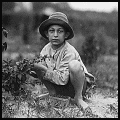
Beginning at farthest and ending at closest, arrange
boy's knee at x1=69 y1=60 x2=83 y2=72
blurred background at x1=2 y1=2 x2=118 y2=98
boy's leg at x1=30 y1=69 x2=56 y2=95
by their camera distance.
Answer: blurred background at x1=2 y1=2 x2=118 y2=98, boy's leg at x1=30 y1=69 x2=56 y2=95, boy's knee at x1=69 y1=60 x2=83 y2=72

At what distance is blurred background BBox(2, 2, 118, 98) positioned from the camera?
280 inches

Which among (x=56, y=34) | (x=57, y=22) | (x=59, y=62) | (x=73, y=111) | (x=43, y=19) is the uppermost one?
(x=43, y=19)

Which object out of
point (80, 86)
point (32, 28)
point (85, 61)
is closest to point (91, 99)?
point (80, 86)

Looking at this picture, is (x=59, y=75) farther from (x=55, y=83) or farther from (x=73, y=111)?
(x=73, y=111)

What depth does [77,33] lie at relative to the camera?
9.87 metres

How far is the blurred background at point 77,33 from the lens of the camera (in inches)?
280

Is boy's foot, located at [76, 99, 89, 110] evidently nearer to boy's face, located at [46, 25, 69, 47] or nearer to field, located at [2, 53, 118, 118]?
field, located at [2, 53, 118, 118]

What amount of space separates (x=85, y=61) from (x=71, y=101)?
3.30m

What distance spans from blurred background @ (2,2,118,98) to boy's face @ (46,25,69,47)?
6.91 ft

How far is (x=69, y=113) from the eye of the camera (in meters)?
3.50

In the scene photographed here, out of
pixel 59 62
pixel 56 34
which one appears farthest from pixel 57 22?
pixel 59 62

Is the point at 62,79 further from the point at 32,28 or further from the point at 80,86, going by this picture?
the point at 32,28

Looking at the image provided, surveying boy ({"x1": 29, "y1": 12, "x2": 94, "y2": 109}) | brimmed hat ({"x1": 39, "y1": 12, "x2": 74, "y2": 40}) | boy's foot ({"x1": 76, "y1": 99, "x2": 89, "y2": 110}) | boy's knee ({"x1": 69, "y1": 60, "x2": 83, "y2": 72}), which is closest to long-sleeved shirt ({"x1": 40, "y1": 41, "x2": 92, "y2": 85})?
boy ({"x1": 29, "y1": 12, "x2": 94, "y2": 109})

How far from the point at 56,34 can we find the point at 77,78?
71 cm
